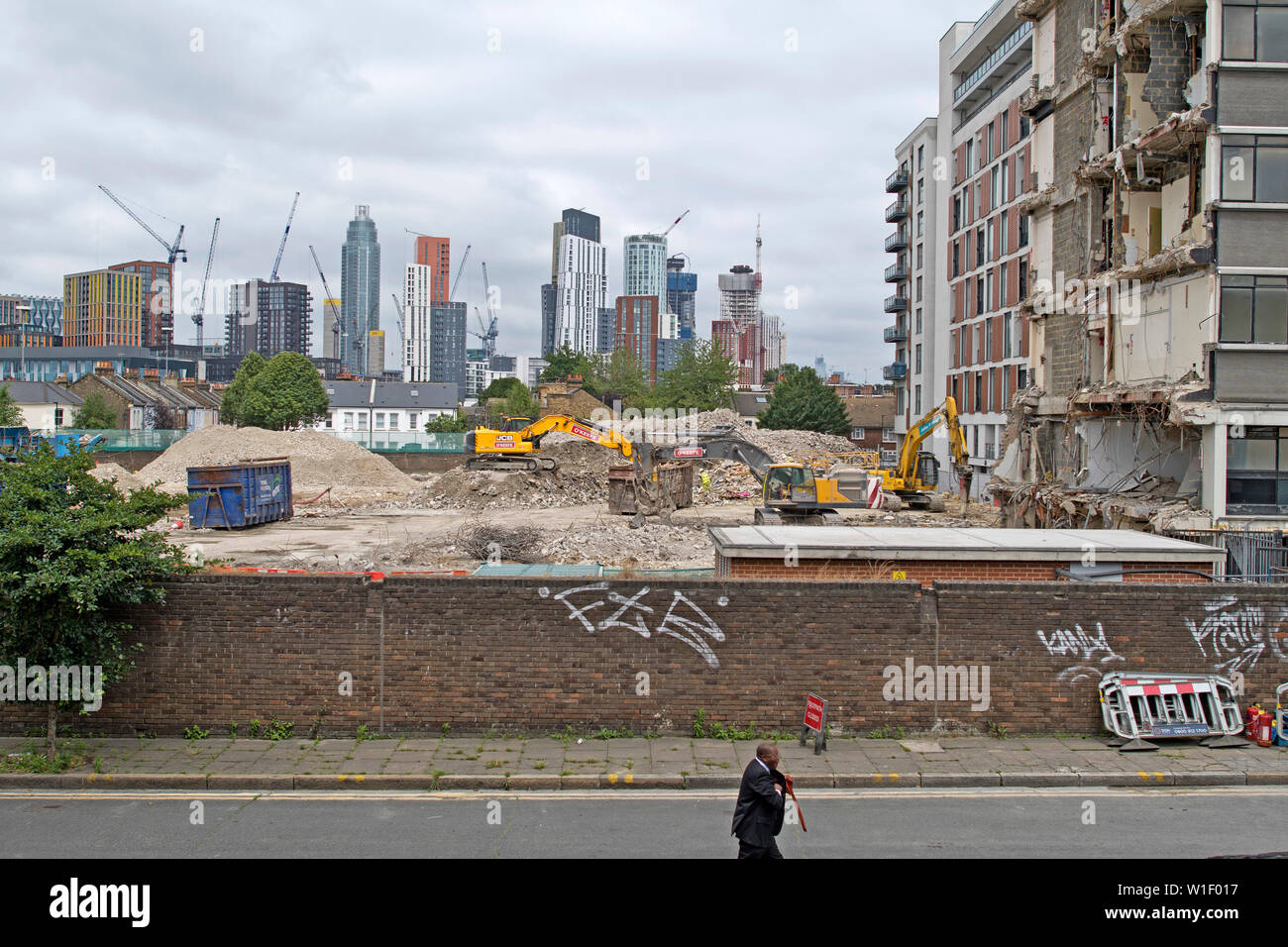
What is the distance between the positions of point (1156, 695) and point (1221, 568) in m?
7.15

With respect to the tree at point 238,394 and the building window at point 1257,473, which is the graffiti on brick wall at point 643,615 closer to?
the building window at point 1257,473

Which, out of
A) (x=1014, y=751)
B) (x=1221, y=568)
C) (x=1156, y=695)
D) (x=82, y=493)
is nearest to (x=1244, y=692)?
(x=1156, y=695)

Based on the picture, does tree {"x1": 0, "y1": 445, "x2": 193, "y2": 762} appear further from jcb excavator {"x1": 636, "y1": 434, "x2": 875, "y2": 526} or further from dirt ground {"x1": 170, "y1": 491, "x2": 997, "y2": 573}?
jcb excavator {"x1": 636, "y1": 434, "x2": 875, "y2": 526}

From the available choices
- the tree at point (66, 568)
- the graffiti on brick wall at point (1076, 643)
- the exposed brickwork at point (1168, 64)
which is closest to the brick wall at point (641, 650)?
the graffiti on brick wall at point (1076, 643)

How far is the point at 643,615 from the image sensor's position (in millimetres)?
13664

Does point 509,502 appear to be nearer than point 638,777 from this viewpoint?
No

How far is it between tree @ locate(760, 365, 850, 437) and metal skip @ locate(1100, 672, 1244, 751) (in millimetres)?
73616

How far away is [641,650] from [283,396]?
8379 cm

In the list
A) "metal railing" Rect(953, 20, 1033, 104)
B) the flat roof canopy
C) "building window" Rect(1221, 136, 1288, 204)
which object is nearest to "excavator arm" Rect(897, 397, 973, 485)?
"building window" Rect(1221, 136, 1288, 204)

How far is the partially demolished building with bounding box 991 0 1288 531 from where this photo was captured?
21.8 m

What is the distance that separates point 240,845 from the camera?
10141 mm

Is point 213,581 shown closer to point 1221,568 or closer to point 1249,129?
point 1221,568

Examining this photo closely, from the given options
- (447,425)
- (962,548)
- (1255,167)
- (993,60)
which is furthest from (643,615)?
(447,425)

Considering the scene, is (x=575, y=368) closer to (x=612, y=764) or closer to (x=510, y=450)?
(x=510, y=450)
